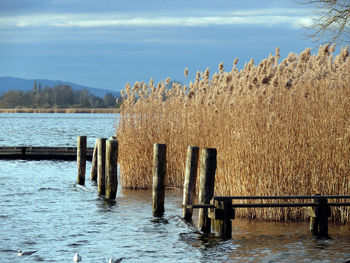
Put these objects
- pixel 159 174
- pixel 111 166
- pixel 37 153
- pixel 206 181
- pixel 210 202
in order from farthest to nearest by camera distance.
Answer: pixel 37 153
pixel 111 166
pixel 159 174
pixel 210 202
pixel 206 181

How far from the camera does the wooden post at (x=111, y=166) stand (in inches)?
627

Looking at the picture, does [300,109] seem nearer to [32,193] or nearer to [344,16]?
[344,16]

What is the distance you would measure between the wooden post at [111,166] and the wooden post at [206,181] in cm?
430

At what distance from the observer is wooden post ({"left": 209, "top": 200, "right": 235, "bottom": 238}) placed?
1121 centimetres

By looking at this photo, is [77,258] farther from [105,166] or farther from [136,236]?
[105,166]

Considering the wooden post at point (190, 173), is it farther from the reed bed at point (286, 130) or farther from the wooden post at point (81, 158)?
the wooden post at point (81, 158)

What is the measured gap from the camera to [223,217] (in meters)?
11.4

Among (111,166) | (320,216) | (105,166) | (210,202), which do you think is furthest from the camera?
(105,166)

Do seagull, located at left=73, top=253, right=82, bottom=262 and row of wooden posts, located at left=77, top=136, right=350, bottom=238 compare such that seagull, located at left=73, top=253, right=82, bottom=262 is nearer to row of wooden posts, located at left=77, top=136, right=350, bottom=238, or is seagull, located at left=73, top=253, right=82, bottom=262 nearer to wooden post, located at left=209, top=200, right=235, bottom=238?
row of wooden posts, located at left=77, top=136, right=350, bottom=238

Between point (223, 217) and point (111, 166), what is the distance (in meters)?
5.25

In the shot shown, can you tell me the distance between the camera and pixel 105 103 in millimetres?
128375

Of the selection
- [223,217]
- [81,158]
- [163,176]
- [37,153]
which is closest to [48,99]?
[37,153]

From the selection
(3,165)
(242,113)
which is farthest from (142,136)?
(3,165)

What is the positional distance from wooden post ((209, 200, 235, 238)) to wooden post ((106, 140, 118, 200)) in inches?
190
